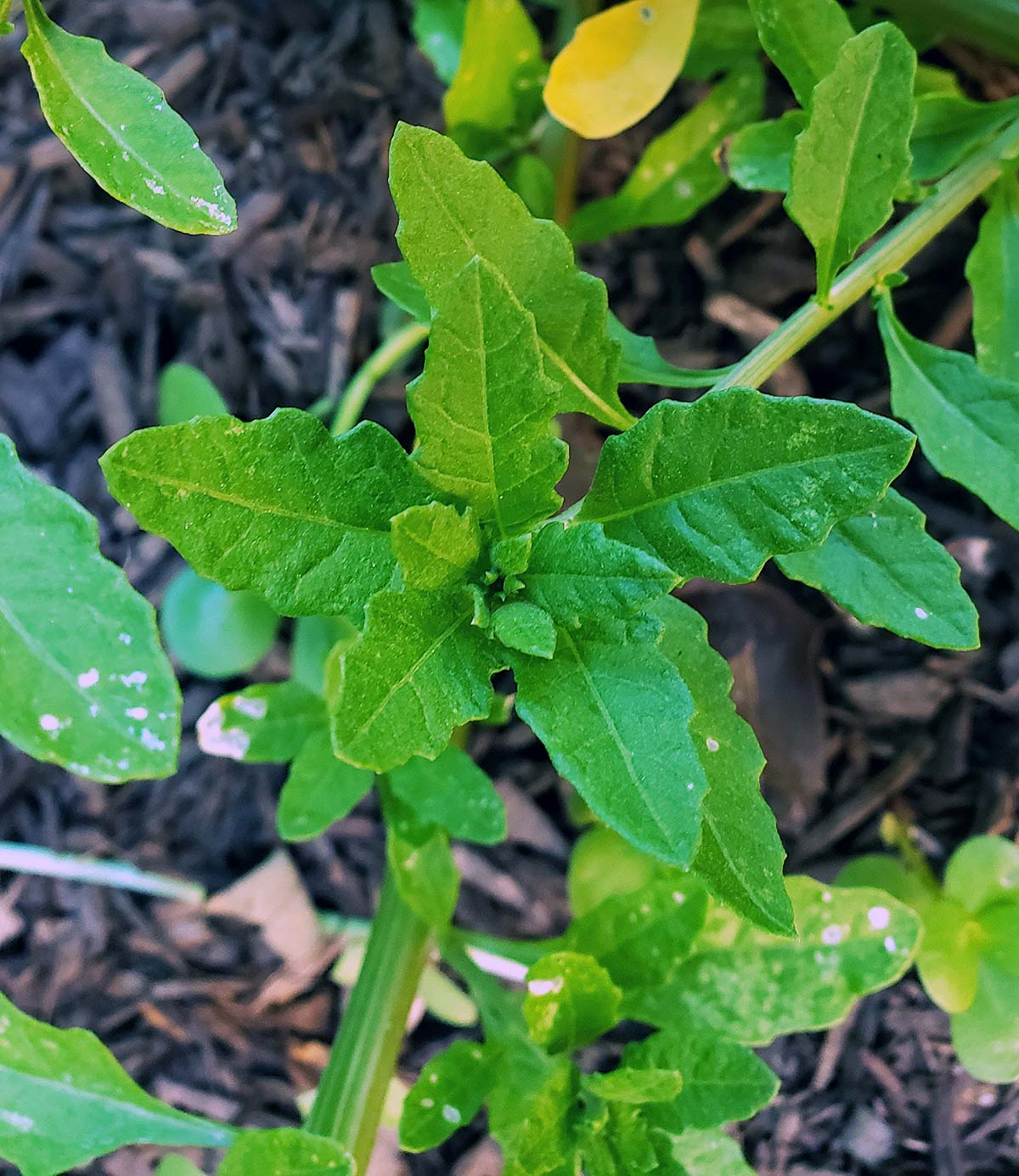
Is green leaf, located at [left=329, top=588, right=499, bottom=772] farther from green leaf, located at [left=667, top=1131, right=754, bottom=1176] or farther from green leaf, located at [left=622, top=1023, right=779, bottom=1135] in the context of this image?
green leaf, located at [left=667, top=1131, right=754, bottom=1176]

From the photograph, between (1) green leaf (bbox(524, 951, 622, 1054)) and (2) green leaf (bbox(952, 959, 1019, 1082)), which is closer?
(1) green leaf (bbox(524, 951, 622, 1054))

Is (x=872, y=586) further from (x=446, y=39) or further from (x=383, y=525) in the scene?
(x=446, y=39)

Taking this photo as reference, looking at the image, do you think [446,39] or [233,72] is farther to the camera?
[233,72]

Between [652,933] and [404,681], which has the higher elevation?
[404,681]

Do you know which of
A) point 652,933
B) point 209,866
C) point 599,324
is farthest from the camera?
point 209,866

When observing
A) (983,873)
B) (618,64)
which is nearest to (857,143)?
(618,64)

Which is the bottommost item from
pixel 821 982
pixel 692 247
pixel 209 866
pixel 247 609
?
pixel 209 866

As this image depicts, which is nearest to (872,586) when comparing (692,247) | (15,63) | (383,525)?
(383,525)

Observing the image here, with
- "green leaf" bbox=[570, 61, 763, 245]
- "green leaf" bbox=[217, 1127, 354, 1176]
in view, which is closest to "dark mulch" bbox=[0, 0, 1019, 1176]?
"green leaf" bbox=[570, 61, 763, 245]

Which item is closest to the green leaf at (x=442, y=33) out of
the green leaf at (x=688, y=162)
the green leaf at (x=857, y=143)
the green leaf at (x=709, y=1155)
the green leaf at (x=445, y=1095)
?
the green leaf at (x=688, y=162)
